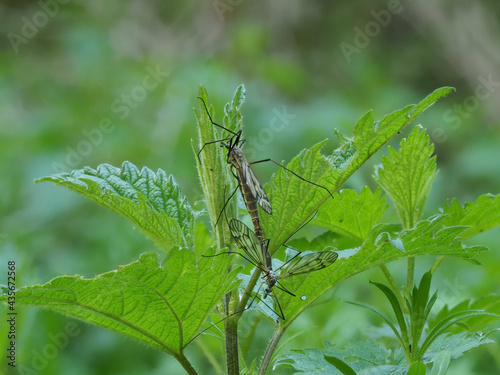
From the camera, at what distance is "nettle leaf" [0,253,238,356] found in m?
0.85

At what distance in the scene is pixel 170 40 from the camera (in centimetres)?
675

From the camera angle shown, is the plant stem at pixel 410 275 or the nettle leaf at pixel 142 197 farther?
the plant stem at pixel 410 275

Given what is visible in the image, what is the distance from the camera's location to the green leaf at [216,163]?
1012mm

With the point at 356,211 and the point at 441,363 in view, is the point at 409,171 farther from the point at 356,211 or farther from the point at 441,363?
the point at 441,363

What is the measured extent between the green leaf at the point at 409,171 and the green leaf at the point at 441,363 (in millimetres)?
378

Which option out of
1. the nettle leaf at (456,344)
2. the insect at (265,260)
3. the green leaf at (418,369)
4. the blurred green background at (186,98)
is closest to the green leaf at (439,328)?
the nettle leaf at (456,344)

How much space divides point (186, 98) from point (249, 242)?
4.13 m

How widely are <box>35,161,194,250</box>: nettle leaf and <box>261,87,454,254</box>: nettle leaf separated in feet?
0.54

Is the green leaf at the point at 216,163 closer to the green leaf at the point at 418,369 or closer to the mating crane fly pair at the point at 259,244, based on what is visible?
the mating crane fly pair at the point at 259,244

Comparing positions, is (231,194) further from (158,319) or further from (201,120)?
(158,319)

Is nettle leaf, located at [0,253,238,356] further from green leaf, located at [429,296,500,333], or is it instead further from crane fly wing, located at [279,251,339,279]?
green leaf, located at [429,296,500,333]

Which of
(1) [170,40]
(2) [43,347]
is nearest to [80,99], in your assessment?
(1) [170,40]

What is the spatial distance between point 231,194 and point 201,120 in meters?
0.14

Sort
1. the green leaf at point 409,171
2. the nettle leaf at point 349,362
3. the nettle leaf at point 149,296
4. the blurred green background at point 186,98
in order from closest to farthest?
the nettle leaf at point 149,296
the nettle leaf at point 349,362
the green leaf at point 409,171
the blurred green background at point 186,98
